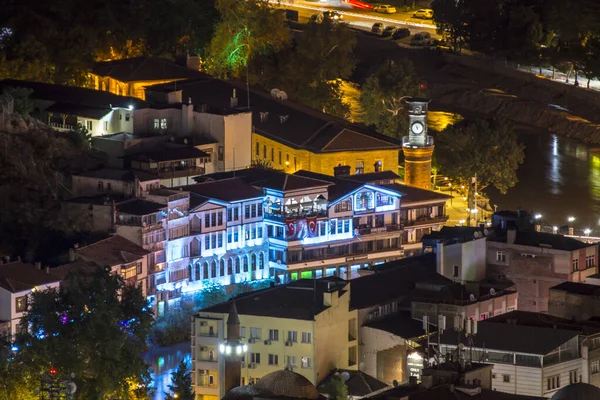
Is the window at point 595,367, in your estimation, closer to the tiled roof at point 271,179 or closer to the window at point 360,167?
the tiled roof at point 271,179

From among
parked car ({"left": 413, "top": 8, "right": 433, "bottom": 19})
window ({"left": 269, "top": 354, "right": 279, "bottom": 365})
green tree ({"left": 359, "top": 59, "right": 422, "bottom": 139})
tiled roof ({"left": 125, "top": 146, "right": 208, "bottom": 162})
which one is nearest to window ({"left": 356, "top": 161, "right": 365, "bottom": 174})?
tiled roof ({"left": 125, "top": 146, "right": 208, "bottom": 162})

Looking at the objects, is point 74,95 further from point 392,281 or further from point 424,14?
point 424,14

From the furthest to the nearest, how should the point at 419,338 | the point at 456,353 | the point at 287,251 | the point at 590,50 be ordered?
the point at 590,50 < the point at 287,251 < the point at 419,338 < the point at 456,353

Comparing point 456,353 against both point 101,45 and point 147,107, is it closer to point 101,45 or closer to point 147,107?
point 147,107

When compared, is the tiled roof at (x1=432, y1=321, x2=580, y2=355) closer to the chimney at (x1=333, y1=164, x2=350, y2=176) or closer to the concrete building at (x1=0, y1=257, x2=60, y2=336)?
the concrete building at (x1=0, y1=257, x2=60, y2=336)

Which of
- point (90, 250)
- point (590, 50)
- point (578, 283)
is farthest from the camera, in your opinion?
point (590, 50)

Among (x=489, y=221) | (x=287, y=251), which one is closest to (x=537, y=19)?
(x=489, y=221)
